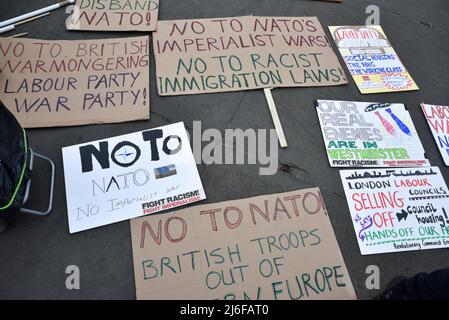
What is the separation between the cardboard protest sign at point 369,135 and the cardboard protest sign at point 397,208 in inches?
3.8

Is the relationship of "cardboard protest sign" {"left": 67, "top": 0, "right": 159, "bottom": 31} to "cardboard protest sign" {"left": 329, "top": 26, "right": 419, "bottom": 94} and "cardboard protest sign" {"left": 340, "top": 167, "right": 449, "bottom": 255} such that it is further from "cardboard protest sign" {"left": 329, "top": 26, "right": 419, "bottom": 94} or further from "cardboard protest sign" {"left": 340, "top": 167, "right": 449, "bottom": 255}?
"cardboard protest sign" {"left": 340, "top": 167, "right": 449, "bottom": 255}

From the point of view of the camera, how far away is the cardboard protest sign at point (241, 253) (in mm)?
1815

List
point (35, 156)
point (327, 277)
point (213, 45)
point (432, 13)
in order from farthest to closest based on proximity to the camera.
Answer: point (432, 13), point (213, 45), point (35, 156), point (327, 277)

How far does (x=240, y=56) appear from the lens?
106 inches

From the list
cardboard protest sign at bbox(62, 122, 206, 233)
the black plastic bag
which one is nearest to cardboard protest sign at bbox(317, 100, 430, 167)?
cardboard protest sign at bbox(62, 122, 206, 233)

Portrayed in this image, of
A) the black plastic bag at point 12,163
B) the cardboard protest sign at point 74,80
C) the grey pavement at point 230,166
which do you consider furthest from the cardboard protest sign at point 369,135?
the black plastic bag at point 12,163

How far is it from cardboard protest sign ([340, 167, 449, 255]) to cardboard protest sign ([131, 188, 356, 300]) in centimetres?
24

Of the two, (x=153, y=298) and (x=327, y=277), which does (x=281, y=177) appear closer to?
(x=327, y=277)

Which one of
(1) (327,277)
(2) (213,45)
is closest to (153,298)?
(1) (327,277)
